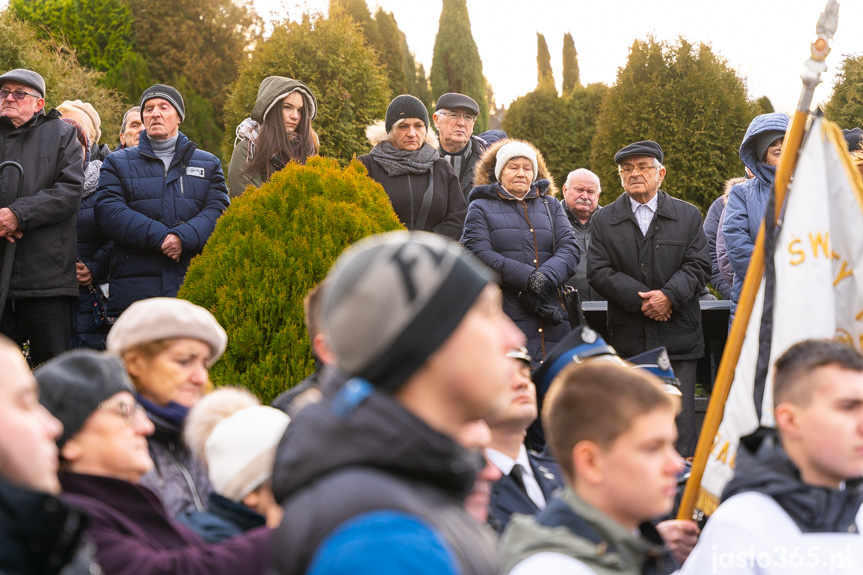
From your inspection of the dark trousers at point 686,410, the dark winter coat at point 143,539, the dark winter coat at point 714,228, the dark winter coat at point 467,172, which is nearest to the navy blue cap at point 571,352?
the dark winter coat at point 143,539

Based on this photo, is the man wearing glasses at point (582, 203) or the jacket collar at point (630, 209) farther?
the man wearing glasses at point (582, 203)

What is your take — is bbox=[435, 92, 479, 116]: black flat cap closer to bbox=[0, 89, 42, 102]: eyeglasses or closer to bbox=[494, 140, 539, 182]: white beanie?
bbox=[494, 140, 539, 182]: white beanie

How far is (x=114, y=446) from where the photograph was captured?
2.55 m

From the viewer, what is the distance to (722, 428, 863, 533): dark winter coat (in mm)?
3031

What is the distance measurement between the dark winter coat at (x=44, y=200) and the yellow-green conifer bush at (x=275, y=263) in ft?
4.36

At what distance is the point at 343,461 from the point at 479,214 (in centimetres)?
570

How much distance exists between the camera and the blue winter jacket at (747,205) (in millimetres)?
7137

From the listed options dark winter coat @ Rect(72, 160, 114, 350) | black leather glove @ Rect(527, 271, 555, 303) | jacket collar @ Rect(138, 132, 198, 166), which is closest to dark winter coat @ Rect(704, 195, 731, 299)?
black leather glove @ Rect(527, 271, 555, 303)

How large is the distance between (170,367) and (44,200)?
11.2 ft

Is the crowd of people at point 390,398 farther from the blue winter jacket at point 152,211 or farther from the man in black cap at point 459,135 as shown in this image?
the man in black cap at point 459,135

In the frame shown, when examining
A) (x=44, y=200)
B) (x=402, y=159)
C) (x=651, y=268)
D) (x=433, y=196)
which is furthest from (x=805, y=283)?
(x=44, y=200)

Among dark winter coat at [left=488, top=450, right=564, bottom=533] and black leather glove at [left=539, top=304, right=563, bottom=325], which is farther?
black leather glove at [left=539, top=304, right=563, bottom=325]

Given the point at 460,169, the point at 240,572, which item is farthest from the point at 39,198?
the point at 240,572

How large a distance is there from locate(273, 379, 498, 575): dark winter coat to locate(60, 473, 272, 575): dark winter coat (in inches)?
31.9
